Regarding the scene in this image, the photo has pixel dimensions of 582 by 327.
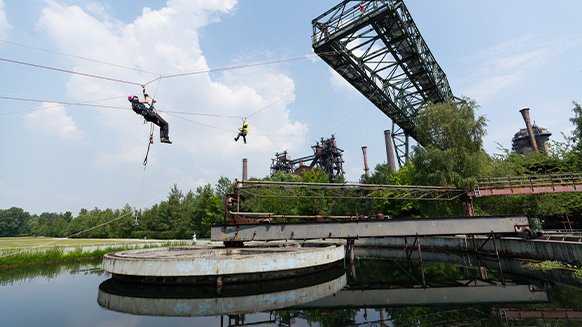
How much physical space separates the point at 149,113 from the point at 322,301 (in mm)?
10373

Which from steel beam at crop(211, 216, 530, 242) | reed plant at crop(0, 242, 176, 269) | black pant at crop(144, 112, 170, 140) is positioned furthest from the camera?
reed plant at crop(0, 242, 176, 269)

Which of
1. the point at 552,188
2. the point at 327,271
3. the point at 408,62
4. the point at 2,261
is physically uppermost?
the point at 408,62

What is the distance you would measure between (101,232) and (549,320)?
255 feet

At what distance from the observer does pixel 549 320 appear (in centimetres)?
603

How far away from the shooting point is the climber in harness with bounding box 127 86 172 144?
10547 millimetres

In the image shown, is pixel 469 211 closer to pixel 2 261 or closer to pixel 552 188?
pixel 552 188

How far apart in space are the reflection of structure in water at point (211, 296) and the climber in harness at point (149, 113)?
639 centimetres

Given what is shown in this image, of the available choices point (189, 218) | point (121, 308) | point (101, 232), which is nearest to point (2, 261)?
point (121, 308)

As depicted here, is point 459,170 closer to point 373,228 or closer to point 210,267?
point 373,228

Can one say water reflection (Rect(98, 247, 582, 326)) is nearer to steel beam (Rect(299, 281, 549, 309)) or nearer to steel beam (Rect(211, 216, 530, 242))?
steel beam (Rect(299, 281, 549, 309))

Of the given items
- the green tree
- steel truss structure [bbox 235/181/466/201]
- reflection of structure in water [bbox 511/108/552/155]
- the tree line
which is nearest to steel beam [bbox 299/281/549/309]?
steel truss structure [bbox 235/181/466/201]

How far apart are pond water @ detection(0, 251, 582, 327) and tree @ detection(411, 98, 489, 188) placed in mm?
10171

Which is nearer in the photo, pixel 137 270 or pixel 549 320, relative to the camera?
pixel 549 320

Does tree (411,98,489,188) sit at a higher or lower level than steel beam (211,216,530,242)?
higher
